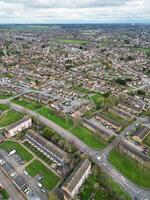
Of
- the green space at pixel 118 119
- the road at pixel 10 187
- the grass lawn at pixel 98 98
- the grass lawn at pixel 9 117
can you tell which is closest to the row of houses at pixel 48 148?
the road at pixel 10 187

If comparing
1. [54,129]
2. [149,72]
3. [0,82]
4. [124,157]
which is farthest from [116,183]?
[149,72]

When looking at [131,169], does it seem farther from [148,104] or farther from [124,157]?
[148,104]

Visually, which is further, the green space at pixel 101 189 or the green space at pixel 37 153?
the green space at pixel 37 153

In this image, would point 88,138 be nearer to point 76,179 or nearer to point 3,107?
point 76,179

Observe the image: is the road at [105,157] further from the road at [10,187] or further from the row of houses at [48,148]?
the road at [10,187]

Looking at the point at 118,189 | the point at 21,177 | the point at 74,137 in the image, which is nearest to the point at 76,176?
the point at 118,189
